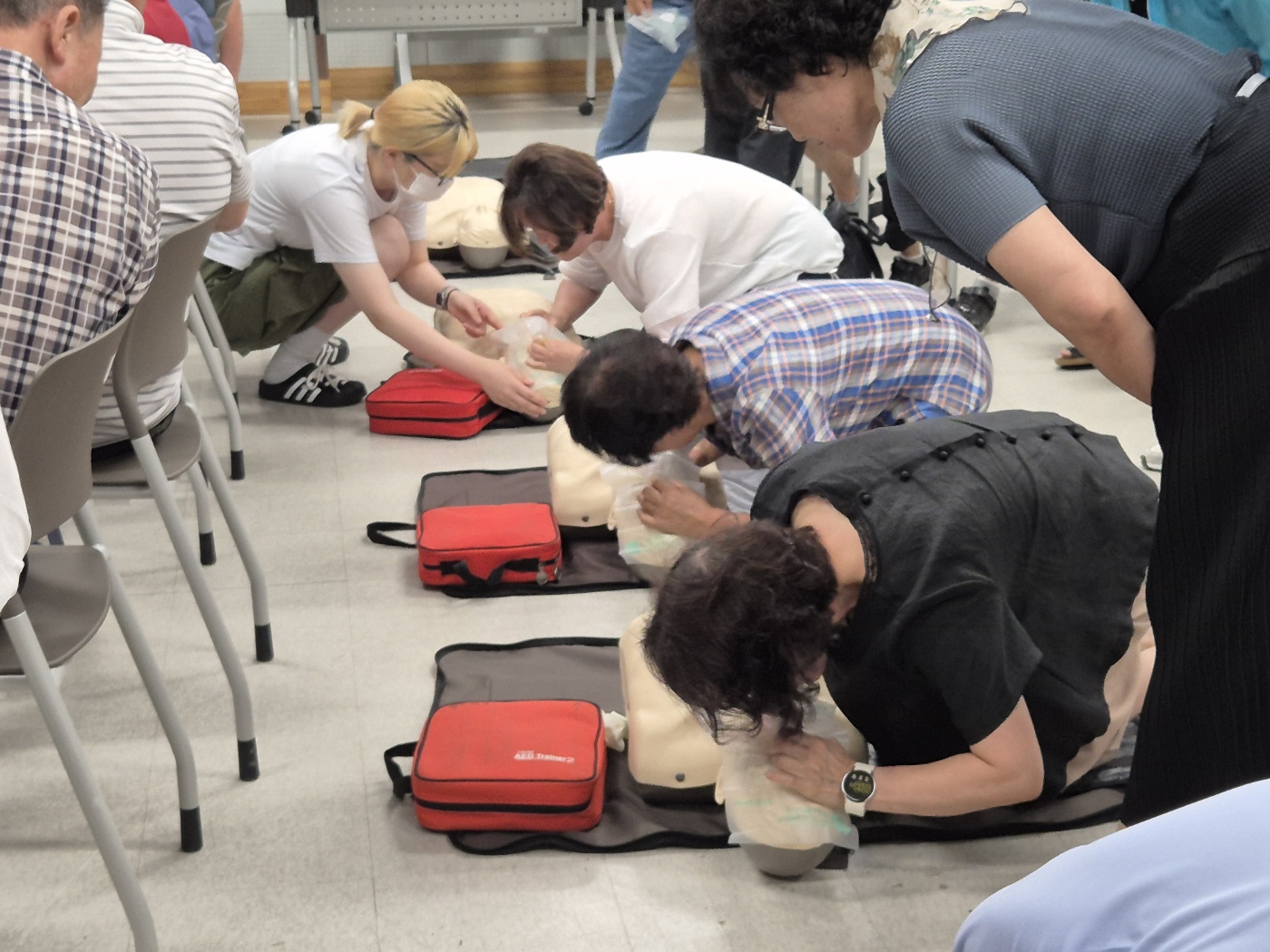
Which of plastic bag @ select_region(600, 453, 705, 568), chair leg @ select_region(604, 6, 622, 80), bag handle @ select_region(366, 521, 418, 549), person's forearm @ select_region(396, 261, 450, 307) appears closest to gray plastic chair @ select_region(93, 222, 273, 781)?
bag handle @ select_region(366, 521, 418, 549)

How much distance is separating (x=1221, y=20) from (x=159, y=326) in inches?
64.3

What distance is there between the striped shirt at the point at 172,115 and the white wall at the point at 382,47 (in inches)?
190

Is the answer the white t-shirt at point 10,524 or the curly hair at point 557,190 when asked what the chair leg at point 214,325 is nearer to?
the curly hair at point 557,190

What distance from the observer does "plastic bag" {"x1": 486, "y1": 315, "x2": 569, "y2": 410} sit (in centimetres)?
327

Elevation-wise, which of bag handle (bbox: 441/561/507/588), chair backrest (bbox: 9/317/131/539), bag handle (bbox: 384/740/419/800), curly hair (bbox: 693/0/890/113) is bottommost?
bag handle (bbox: 441/561/507/588)

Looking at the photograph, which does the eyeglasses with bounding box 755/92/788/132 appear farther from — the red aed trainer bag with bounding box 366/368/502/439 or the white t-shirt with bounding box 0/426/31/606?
the red aed trainer bag with bounding box 366/368/502/439

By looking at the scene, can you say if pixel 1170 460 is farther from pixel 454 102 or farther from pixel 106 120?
pixel 454 102

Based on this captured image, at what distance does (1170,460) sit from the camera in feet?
3.85

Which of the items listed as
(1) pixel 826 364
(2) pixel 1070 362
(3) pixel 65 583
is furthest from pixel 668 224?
(3) pixel 65 583

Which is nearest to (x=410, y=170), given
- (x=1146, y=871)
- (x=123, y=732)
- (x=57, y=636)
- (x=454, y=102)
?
(x=454, y=102)

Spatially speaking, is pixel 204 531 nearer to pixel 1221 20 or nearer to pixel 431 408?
pixel 431 408

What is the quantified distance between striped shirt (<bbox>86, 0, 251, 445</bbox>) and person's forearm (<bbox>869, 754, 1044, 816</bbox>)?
145cm

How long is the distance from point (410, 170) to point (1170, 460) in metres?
2.25

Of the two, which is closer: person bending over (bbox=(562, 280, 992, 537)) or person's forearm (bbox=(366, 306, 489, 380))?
person bending over (bbox=(562, 280, 992, 537))
